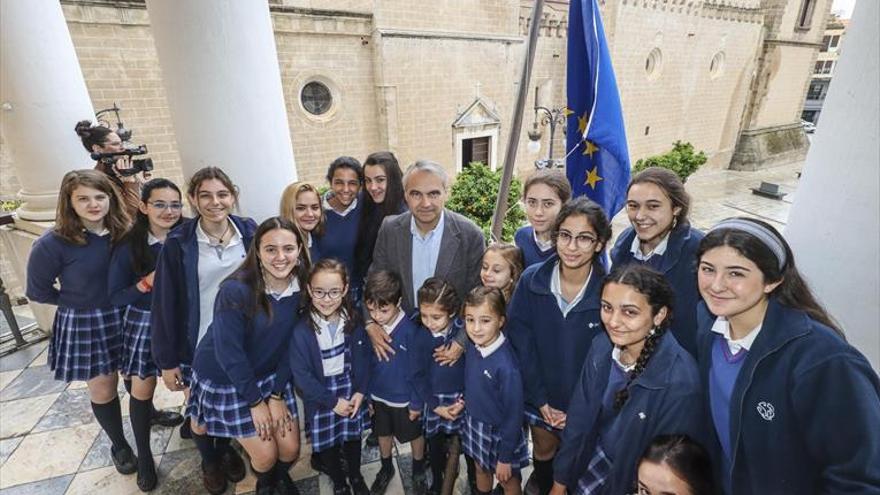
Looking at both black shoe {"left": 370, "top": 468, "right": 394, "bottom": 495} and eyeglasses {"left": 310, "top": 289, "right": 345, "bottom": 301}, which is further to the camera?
black shoe {"left": 370, "top": 468, "right": 394, "bottom": 495}

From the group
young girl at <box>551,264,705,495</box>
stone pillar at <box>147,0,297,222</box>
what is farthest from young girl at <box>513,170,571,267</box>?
stone pillar at <box>147,0,297,222</box>

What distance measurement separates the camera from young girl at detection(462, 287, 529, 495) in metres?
2.28

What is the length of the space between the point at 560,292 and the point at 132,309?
284cm

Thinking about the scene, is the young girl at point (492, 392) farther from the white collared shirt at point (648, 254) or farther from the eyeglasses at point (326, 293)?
the white collared shirt at point (648, 254)

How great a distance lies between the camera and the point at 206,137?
112 inches

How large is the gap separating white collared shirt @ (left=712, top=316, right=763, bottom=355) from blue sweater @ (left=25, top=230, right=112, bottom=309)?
349 centimetres

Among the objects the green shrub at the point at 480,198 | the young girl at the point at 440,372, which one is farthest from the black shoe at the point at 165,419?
the green shrub at the point at 480,198

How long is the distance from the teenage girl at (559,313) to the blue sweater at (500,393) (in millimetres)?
152

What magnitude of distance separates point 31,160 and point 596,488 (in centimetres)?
615

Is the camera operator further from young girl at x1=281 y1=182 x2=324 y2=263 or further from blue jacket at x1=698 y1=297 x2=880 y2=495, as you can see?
blue jacket at x1=698 y1=297 x2=880 y2=495

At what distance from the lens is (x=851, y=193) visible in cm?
206

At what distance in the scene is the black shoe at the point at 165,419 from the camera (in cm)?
339

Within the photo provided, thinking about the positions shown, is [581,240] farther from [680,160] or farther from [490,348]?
[680,160]

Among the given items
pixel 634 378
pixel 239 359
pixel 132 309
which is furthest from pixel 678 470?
pixel 132 309
